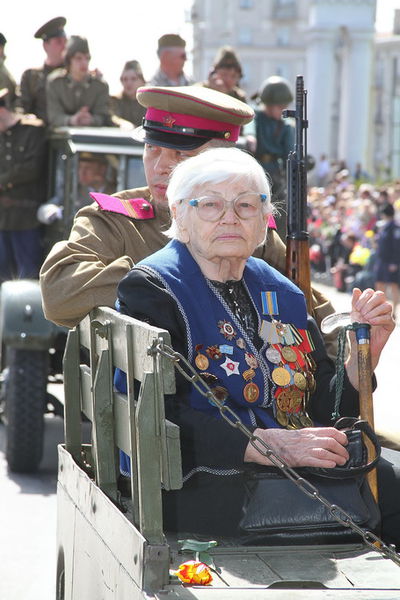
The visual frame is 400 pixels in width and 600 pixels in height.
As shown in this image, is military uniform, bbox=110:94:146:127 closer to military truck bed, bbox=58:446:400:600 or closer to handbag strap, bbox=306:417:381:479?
military truck bed, bbox=58:446:400:600

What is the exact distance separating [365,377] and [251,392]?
340 millimetres

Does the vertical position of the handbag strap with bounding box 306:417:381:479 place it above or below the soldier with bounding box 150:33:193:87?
below

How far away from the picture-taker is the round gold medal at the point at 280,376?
13.3 ft

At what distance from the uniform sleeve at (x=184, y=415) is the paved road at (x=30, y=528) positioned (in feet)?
3.50

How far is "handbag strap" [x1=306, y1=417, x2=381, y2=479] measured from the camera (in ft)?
12.3

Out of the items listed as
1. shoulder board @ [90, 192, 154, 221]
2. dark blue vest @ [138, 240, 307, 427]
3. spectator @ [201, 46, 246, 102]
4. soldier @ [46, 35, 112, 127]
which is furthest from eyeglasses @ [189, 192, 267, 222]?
spectator @ [201, 46, 246, 102]

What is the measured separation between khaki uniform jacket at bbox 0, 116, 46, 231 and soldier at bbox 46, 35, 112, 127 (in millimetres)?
352

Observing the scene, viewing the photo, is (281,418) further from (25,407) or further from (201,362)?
(25,407)

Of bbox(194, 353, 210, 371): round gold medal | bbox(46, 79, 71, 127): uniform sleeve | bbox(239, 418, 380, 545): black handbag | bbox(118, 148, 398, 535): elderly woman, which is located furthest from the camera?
bbox(46, 79, 71, 127): uniform sleeve

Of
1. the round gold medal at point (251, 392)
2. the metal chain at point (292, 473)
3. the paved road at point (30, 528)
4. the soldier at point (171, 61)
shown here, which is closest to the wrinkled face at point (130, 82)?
the soldier at point (171, 61)

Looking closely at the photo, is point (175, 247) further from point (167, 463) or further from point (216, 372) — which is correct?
point (167, 463)

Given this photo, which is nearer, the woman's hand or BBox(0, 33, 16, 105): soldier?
the woman's hand

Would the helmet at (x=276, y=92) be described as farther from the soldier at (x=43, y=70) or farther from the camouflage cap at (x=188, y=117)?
the camouflage cap at (x=188, y=117)

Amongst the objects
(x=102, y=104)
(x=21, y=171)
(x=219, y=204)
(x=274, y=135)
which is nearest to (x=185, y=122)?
(x=219, y=204)
